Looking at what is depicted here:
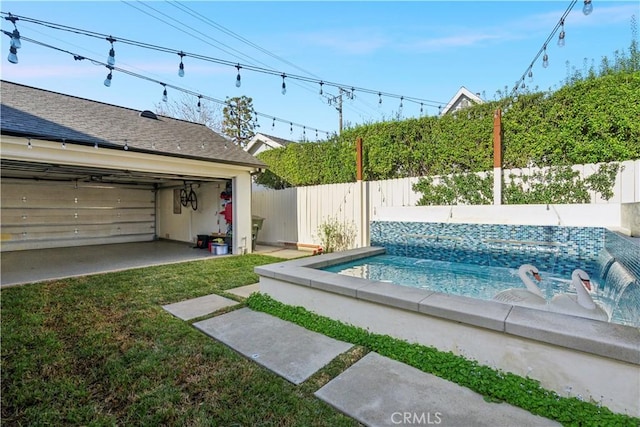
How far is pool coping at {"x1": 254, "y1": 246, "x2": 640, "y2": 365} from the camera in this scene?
194cm

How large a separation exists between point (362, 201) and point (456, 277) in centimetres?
366

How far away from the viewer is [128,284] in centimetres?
540

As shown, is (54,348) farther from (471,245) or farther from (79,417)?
(471,245)

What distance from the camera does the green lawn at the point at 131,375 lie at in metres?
2.05

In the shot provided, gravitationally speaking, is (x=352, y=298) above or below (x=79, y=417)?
above

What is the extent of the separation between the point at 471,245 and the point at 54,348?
262 inches

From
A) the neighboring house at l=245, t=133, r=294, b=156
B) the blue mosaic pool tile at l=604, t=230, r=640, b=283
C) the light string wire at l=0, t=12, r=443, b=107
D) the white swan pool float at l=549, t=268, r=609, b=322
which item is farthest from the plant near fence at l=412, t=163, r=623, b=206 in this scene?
the neighboring house at l=245, t=133, r=294, b=156

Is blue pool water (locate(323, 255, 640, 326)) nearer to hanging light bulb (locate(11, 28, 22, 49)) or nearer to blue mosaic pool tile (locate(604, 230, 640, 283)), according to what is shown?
blue mosaic pool tile (locate(604, 230, 640, 283))

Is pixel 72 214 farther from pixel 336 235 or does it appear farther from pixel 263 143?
pixel 336 235

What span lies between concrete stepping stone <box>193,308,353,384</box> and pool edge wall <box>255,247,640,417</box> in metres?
0.47

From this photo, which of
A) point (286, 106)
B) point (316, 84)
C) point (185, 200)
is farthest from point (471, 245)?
point (185, 200)

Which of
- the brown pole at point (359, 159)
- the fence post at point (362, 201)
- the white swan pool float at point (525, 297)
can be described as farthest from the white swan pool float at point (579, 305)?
the brown pole at point (359, 159)

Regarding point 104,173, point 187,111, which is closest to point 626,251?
point 104,173

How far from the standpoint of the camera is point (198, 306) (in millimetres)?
4227
